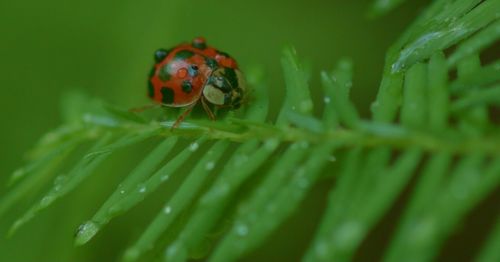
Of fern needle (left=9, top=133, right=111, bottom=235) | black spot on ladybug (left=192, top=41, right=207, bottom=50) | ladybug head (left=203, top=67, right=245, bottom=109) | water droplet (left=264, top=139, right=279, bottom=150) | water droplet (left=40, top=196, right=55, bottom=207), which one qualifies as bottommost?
ladybug head (left=203, top=67, right=245, bottom=109)

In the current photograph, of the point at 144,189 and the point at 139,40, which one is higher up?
the point at 144,189

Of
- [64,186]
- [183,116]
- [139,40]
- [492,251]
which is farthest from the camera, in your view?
[139,40]

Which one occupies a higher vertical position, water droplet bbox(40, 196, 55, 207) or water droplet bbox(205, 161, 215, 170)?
water droplet bbox(40, 196, 55, 207)

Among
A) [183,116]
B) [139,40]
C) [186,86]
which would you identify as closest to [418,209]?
[183,116]

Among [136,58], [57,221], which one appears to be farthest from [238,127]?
[136,58]

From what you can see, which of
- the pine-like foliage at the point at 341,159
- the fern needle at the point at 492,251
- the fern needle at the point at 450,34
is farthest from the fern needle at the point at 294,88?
the fern needle at the point at 492,251

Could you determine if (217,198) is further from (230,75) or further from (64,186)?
(230,75)

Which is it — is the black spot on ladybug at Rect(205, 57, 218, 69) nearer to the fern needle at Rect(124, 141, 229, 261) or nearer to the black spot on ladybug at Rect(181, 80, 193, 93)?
the black spot on ladybug at Rect(181, 80, 193, 93)

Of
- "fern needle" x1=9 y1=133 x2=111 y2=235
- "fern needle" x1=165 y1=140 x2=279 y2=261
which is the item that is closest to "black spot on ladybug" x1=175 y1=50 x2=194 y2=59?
"fern needle" x1=9 y1=133 x2=111 y2=235
